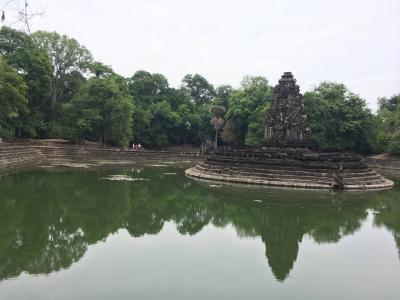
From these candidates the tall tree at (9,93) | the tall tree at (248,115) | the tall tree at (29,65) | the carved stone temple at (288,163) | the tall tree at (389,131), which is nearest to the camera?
the carved stone temple at (288,163)

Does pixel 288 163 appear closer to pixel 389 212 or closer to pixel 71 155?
pixel 389 212

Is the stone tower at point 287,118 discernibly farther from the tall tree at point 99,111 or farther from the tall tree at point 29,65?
the tall tree at point 29,65

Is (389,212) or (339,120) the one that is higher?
(339,120)

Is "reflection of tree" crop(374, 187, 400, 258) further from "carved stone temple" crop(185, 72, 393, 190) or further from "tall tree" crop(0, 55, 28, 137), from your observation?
"tall tree" crop(0, 55, 28, 137)

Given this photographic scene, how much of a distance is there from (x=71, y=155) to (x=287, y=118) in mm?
24165

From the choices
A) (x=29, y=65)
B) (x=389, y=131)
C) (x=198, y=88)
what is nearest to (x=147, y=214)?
(x=29, y=65)

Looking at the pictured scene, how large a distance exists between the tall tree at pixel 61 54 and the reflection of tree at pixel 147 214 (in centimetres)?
3158

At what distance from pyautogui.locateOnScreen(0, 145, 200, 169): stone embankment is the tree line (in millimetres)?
3071

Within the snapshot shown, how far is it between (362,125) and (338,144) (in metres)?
4.73

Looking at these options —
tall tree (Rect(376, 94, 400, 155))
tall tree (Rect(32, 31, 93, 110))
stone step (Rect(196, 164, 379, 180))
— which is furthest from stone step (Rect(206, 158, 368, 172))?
tall tree (Rect(32, 31, 93, 110))

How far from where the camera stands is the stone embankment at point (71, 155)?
34.5 metres

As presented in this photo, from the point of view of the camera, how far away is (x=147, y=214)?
17.2 metres

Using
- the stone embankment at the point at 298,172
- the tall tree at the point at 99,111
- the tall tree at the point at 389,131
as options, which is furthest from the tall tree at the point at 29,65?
the tall tree at the point at 389,131

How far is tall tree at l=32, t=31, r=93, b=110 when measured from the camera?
53.3 meters
